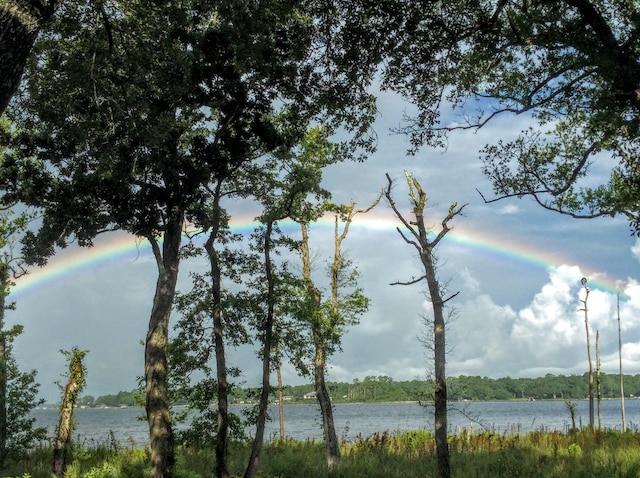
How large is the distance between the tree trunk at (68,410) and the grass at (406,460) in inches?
23.5

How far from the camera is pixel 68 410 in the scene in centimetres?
1530

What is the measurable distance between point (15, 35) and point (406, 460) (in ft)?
65.4

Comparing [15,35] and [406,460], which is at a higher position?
[15,35]

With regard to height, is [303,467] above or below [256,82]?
below

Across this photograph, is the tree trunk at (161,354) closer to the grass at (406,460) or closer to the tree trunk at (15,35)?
the grass at (406,460)

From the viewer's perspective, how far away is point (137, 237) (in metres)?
16.3

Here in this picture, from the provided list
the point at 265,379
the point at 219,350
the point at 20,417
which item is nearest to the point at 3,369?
the point at 20,417

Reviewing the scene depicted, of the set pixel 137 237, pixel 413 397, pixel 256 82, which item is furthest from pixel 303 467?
pixel 256 82

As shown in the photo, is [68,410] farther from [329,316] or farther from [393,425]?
[393,425]

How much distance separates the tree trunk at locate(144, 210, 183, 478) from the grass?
0.71 metres

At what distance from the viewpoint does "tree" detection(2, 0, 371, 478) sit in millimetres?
9609

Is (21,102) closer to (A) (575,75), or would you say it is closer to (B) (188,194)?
(B) (188,194)

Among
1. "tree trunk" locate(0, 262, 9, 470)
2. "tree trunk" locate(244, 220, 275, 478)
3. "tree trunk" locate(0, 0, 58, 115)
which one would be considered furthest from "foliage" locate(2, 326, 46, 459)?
"tree trunk" locate(0, 0, 58, 115)

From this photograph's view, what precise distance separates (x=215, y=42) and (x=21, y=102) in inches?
177
